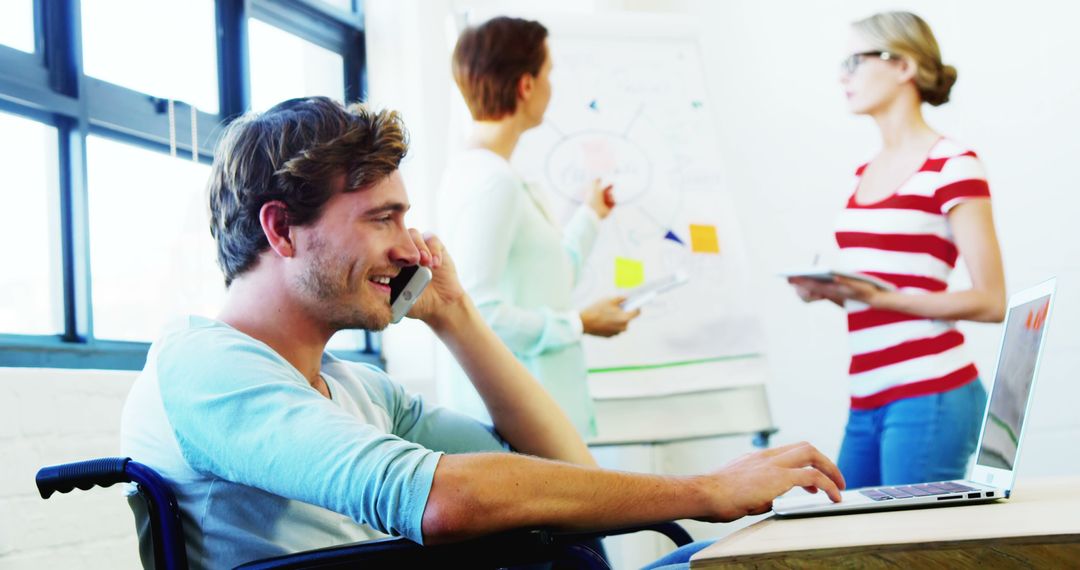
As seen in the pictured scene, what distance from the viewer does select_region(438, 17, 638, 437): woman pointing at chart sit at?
2.12 meters

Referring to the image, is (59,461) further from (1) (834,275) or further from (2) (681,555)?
(1) (834,275)

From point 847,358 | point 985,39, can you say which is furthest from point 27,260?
point 985,39

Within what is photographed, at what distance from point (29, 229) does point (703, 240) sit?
1.71m

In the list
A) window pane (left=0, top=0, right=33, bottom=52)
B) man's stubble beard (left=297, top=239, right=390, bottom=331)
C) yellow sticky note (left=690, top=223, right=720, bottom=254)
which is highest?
window pane (left=0, top=0, right=33, bottom=52)

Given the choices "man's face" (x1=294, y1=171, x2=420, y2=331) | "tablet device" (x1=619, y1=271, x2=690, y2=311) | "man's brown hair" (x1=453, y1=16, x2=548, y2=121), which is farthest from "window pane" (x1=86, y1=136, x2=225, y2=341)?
"man's face" (x1=294, y1=171, x2=420, y2=331)

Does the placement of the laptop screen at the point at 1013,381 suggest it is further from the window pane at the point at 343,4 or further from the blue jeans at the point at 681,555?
the window pane at the point at 343,4

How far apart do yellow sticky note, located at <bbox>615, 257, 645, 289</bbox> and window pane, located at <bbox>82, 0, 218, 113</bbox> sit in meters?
1.16

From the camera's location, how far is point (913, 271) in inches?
92.4

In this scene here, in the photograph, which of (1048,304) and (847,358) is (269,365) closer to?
(1048,304)

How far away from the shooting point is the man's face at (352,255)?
1.33m

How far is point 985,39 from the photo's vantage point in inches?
128

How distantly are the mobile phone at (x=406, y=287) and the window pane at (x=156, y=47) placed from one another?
4.37ft

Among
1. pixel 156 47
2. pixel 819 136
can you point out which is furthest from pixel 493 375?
pixel 819 136

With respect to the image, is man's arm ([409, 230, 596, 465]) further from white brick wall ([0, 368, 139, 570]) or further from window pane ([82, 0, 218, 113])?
window pane ([82, 0, 218, 113])
